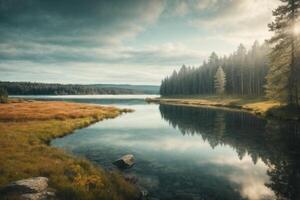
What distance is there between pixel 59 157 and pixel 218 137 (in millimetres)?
19995

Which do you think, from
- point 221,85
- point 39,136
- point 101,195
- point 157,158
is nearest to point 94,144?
point 39,136

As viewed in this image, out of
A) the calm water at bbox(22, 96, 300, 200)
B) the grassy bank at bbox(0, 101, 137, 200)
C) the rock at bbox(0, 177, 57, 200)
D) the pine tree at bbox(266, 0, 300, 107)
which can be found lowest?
the calm water at bbox(22, 96, 300, 200)

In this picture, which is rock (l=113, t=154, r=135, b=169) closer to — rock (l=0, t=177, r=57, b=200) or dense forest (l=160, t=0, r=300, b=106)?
rock (l=0, t=177, r=57, b=200)

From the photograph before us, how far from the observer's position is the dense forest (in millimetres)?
41750

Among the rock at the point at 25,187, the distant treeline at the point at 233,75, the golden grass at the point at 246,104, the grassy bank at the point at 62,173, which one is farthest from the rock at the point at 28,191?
the distant treeline at the point at 233,75

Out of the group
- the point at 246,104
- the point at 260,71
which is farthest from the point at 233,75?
the point at 246,104

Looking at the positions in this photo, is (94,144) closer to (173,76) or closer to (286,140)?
(286,140)

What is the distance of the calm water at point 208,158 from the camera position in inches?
634

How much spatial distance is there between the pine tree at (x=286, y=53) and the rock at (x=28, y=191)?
38.8m

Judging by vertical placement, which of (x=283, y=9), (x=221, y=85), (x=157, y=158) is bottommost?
(x=157, y=158)

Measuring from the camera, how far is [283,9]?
138 feet

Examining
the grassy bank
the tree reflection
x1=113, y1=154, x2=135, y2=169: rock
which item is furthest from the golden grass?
the grassy bank

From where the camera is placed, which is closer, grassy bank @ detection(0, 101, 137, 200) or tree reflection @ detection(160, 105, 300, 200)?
grassy bank @ detection(0, 101, 137, 200)

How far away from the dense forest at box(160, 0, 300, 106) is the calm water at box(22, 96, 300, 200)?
8.84 metres
